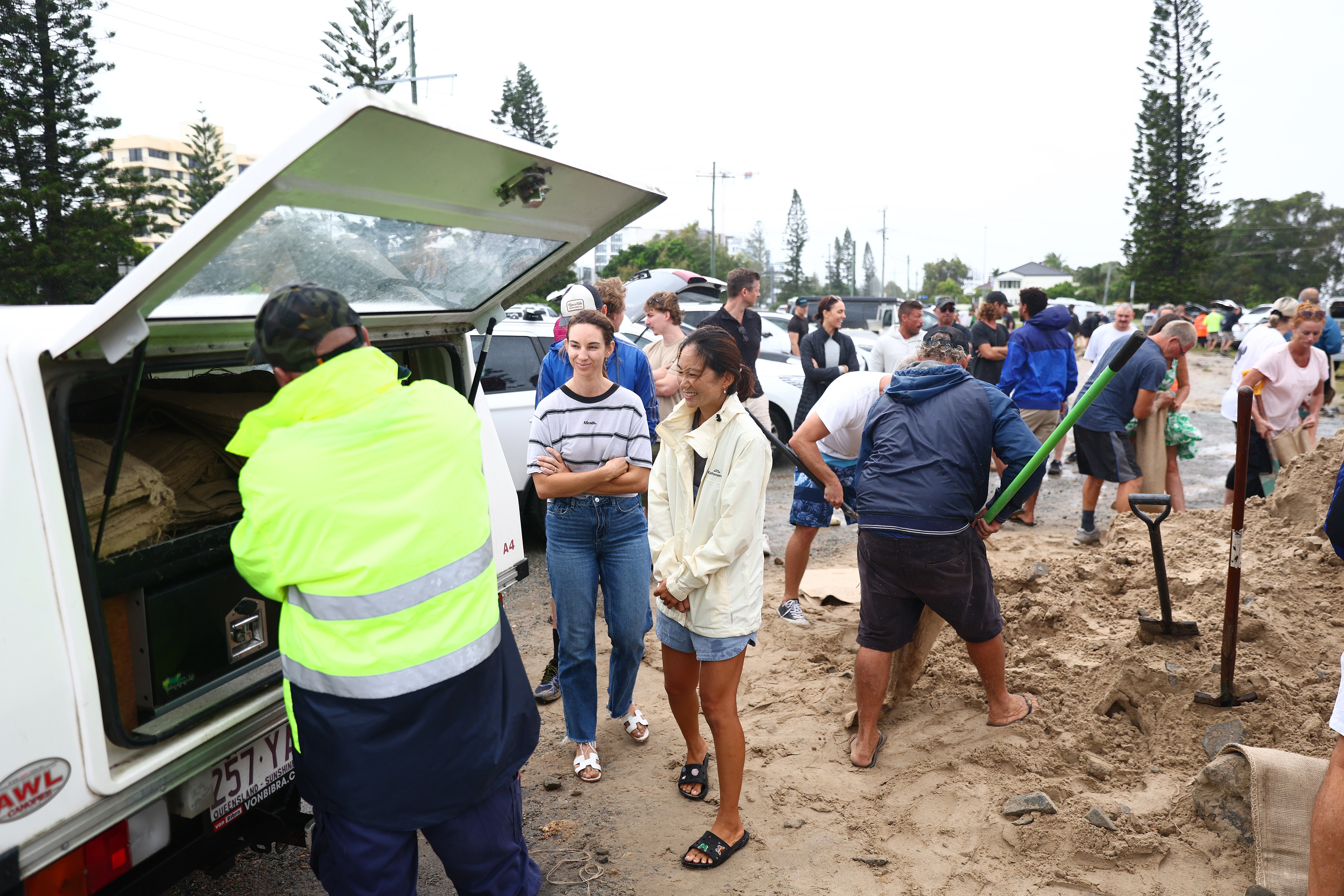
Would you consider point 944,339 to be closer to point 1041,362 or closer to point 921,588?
point 921,588

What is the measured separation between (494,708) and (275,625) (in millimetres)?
1068

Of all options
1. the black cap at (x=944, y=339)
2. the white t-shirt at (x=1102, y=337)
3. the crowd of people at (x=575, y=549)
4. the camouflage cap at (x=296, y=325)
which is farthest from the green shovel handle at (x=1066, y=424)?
the white t-shirt at (x=1102, y=337)

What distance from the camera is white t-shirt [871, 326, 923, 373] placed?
7.10 metres

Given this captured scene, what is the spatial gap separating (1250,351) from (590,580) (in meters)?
7.17

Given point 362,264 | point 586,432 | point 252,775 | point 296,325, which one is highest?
point 362,264

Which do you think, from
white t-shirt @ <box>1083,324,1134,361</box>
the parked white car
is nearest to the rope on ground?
white t-shirt @ <box>1083,324,1134,361</box>

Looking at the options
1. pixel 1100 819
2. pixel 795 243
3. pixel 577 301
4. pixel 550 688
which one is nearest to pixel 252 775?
pixel 550 688

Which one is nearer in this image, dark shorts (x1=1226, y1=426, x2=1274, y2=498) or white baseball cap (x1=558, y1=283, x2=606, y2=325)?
white baseball cap (x1=558, y1=283, x2=606, y2=325)

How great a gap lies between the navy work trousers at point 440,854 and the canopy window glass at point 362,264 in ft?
4.20

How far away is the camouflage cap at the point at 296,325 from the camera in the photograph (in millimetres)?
1802

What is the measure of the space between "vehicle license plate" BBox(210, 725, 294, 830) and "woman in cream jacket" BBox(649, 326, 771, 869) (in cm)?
125

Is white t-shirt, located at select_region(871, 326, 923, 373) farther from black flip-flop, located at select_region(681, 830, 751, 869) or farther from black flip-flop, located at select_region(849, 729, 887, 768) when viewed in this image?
black flip-flop, located at select_region(681, 830, 751, 869)

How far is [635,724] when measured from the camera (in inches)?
151

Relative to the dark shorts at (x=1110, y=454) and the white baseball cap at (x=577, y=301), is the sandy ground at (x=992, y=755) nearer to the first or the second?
the dark shorts at (x=1110, y=454)
